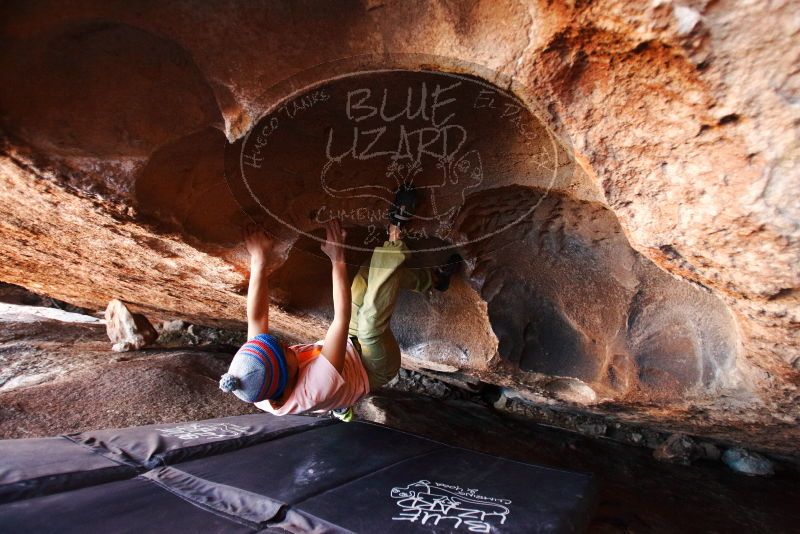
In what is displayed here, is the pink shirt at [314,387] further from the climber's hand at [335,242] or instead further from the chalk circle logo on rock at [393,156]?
the chalk circle logo on rock at [393,156]

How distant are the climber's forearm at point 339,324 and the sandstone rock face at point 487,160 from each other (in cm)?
33

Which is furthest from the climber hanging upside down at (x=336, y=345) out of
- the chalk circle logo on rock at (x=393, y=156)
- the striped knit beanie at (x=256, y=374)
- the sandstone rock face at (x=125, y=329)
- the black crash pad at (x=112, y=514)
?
the sandstone rock face at (x=125, y=329)

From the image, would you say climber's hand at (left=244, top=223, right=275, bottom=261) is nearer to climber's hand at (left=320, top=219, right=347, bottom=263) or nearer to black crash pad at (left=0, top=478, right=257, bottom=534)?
climber's hand at (left=320, top=219, right=347, bottom=263)

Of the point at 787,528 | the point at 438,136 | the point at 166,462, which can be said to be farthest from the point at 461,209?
the point at 787,528

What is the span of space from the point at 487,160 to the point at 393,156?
0.38m

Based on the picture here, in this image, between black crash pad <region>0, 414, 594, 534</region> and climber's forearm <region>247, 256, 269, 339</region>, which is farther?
climber's forearm <region>247, 256, 269, 339</region>

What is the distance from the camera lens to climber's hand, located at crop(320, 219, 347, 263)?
1.87 meters

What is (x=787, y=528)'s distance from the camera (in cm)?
234

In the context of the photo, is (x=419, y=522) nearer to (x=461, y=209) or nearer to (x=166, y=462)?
(x=166, y=462)

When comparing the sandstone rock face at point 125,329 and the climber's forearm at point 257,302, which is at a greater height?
the climber's forearm at point 257,302

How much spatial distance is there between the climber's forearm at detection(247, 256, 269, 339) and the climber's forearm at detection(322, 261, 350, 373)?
330 mm

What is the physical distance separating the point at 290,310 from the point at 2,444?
57.6 inches

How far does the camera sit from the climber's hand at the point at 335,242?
1871mm

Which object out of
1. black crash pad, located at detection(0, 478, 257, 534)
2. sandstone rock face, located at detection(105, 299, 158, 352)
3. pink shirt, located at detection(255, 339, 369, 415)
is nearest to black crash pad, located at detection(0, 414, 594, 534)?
black crash pad, located at detection(0, 478, 257, 534)
